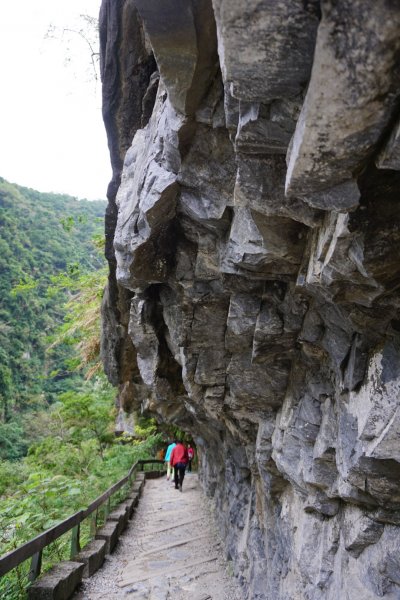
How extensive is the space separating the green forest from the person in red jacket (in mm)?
1866

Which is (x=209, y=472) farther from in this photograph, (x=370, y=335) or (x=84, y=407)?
(x=370, y=335)

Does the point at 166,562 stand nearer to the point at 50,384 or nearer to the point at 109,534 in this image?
the point at 109,534

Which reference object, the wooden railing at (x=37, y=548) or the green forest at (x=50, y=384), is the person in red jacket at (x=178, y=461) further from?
the wooden railing at (x=37, y=548)

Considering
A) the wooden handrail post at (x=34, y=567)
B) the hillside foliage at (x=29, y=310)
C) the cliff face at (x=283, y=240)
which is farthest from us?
the hillside foliage at (x=29, y=310)

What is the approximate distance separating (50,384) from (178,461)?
31.6 m

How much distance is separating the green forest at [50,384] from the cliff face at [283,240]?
3.06 meters

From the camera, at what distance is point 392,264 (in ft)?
8.56

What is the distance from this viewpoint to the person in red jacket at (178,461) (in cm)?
1373

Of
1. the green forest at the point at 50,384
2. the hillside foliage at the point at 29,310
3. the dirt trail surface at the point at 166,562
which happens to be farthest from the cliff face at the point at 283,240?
the hillside foliage at the point at 29,310

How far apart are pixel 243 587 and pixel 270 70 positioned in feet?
23.9

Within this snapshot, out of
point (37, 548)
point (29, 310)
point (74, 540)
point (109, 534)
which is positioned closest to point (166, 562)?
point (109, 534)

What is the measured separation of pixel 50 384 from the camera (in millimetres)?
42219

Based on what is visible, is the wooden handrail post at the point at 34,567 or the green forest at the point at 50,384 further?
the green forest at the point at 50,384

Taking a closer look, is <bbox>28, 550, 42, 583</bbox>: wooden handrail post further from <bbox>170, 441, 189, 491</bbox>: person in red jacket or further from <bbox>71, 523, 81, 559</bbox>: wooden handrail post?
<bbox>170, 441, 189, 491</bbox>: person in red jacket
